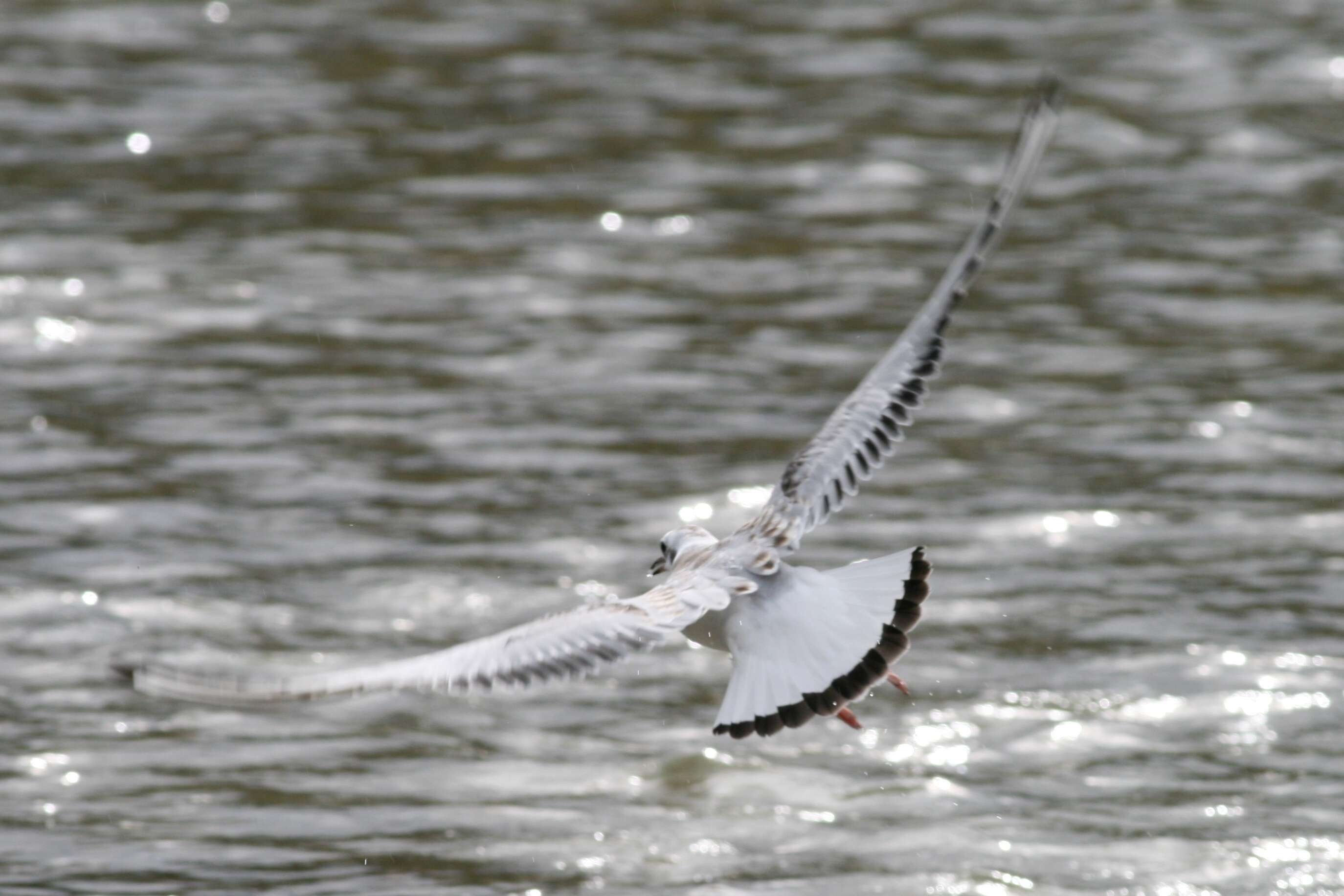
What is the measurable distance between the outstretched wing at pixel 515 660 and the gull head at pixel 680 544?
52cm

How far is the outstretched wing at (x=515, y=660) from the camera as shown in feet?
17.0

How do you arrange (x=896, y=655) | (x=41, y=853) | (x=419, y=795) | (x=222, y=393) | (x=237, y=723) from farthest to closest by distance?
(x=222, y=393) < (x=237, y=723) < (x=419, y=795) < (x=41, y=853) < (x=896, y=655)

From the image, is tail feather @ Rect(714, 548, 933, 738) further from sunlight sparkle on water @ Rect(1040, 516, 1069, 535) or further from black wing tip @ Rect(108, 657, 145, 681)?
sunlight sparkle on water @ Rect(1040, 516, 1069, 535)

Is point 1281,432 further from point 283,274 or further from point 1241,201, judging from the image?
point 283,274

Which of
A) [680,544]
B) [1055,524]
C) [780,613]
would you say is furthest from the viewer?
[1055,524]

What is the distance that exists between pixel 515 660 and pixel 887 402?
2.04 m

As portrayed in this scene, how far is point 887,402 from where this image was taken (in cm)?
754

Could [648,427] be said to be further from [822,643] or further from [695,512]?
[822,643]

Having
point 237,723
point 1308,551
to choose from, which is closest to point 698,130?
point 1308,551

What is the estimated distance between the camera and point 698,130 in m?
17.0

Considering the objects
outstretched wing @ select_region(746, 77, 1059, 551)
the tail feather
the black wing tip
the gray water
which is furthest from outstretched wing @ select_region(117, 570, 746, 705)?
the gray water

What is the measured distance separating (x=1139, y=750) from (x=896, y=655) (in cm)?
212

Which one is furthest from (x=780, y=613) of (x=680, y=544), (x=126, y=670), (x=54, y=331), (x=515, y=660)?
(x=54, y=331)

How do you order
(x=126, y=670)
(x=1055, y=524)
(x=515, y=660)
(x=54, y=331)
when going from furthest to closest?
(x=54, y=331), (x=1055, y=524), (x=515, y=660), (x=126, y=670)
